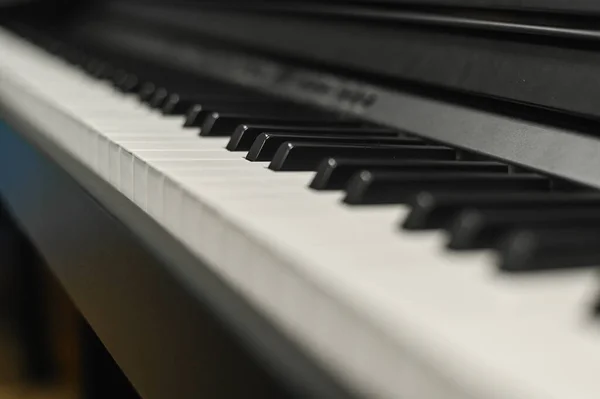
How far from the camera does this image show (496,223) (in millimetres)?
425

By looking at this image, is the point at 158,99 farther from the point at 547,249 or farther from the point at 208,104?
the point at 547,249

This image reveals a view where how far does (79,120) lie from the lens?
2.91ft

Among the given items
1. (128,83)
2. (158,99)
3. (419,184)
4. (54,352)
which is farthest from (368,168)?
(54,352)

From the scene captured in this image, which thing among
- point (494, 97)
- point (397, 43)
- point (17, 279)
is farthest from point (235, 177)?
point (17, 279)

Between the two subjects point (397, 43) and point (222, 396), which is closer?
point (222, 396)

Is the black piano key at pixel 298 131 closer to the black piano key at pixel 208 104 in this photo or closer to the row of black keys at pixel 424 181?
the row of black keys at pixel 424 181

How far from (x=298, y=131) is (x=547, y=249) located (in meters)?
0.44

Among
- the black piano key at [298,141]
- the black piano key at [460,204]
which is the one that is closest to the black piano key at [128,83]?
the black piano key at [298,141]

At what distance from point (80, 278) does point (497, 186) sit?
1.98ft

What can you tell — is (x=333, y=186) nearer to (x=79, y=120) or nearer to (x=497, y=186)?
(x=497, y=186)

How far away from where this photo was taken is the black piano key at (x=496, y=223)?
417mm

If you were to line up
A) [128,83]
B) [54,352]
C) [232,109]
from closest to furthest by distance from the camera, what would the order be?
[232,109], [128,83], [54,352]

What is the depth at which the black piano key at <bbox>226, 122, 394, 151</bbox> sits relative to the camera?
0.76 m

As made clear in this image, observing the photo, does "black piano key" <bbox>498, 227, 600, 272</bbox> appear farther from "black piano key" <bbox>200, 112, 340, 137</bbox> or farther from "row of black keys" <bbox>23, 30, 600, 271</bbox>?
"black piano key" <bbox>200, 112, 340, 137</bbox>
